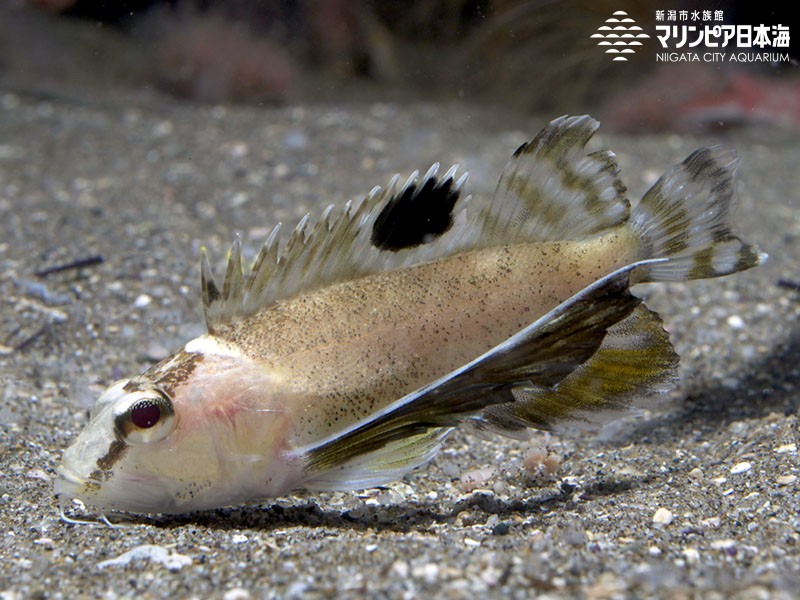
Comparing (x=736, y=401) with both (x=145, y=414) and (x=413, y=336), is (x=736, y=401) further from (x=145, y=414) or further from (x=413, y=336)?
(x=145, y=414)

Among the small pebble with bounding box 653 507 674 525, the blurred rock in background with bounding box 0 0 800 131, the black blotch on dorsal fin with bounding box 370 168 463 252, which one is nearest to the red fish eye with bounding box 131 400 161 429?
the black blotch on dorsal fin with bounding box 370 168 463 252

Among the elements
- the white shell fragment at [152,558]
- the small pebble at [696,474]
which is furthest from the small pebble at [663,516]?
the white shell fragment at [152,558]

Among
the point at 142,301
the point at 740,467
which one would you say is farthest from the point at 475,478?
the point at 142,301

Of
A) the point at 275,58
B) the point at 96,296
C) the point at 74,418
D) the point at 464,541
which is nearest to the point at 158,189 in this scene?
the point at 96,296

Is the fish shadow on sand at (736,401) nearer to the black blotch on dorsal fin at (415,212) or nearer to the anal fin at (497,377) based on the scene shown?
the anal fin at (497,377)

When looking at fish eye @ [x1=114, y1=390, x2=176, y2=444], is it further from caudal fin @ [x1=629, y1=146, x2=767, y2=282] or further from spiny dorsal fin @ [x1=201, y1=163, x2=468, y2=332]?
caudal fin @ [x1=629, y1=146, x2=767, y2=282]

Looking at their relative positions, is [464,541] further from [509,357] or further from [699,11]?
[699,11]
